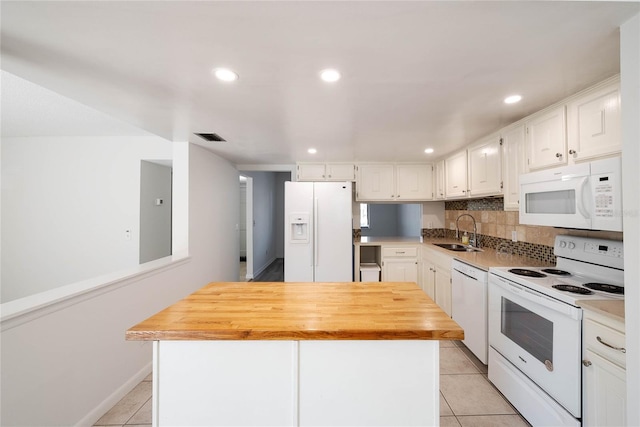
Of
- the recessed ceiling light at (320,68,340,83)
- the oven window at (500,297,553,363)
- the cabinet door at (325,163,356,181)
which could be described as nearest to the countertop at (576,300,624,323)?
the oven window at (500,297,553,363)

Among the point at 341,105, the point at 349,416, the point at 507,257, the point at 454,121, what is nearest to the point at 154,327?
the point at 349,416

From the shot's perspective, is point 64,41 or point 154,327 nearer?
point 154,327

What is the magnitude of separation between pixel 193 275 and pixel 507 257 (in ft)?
11.0

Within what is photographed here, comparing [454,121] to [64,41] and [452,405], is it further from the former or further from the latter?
[64,41]

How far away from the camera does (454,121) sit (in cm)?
221

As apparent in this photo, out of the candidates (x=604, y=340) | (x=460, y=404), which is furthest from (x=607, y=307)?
(x=460, y=404)

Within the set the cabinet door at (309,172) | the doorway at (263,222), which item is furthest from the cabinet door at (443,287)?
the doorway at (263,222)

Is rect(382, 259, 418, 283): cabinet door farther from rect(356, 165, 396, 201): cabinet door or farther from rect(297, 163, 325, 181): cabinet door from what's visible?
rect(297, 163, 325, 181): cabinet door

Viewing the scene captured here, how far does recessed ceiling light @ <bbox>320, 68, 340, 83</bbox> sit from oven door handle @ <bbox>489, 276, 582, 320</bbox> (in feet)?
5.81

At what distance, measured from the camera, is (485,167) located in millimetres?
2615

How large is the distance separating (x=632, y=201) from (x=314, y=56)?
1498mm

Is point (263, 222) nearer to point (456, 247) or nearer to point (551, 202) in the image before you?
point (456, 247)

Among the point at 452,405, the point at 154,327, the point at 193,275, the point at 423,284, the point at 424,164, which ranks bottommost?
the point at 452,405

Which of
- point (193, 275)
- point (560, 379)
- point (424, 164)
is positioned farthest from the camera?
point (424, 164)
